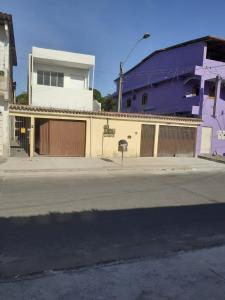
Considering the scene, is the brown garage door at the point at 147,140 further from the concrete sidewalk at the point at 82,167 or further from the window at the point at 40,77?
the window at the point at 40,77

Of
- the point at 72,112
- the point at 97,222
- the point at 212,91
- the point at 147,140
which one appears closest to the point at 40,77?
the point at 72,112

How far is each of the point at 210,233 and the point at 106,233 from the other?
212cm

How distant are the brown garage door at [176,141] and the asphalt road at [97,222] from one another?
36.1ft

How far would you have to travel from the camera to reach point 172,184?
12.3 meters

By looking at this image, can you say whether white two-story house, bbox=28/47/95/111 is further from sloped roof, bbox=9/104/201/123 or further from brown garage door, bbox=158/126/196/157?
brown garage door, bbox=158/126/196/157

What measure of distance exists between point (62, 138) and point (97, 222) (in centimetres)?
1332

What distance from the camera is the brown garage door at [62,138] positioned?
19219 mm

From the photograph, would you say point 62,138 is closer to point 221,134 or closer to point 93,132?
point 93,132

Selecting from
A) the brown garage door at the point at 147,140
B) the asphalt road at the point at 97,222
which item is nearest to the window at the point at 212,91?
the brown garage door at the point at 147,140

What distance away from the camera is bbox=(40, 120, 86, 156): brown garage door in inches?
757

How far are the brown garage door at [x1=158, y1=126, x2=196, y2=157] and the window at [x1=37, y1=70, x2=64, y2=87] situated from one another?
30.2 ft

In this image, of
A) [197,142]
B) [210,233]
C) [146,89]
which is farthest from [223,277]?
[146,89]

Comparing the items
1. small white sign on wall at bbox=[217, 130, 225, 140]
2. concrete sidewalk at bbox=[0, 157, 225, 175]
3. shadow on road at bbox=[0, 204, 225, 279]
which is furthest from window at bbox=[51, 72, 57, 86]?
shadow on road at bbox=[0, 204, 225, 279]

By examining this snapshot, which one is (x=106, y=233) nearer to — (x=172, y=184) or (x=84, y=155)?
(x=172, y=184)
